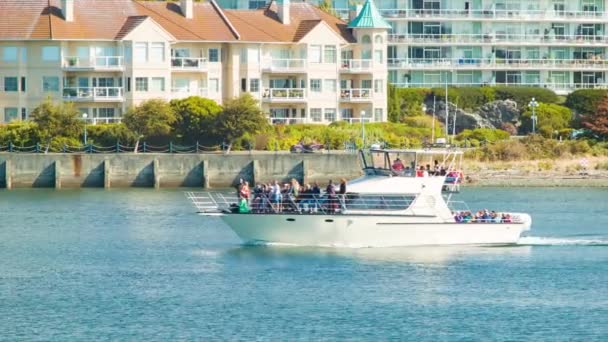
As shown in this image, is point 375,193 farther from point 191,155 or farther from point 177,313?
point 191,155

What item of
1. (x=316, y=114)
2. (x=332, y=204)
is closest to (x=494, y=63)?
(x=316, y=114)

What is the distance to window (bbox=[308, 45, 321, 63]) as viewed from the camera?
13388cm

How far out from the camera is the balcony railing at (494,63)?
506 ft

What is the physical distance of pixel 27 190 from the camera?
109562 mm

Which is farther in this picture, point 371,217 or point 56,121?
point 56,121

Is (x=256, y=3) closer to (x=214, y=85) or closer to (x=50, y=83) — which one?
(x=214, y=85)

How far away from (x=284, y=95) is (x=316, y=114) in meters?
3.24

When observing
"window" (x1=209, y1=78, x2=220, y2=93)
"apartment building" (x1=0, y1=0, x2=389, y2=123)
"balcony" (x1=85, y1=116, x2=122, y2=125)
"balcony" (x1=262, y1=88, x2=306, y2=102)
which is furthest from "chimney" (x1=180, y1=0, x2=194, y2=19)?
"balcony" (x1=85, y1=116, x2=122, y2=125)

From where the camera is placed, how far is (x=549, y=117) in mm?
140375

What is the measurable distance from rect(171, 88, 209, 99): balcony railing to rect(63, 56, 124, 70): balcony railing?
476cm

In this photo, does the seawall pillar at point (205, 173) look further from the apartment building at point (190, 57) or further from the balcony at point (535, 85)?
the balcony at point (535, 85)

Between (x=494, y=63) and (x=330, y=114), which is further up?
(x=494, y=63)

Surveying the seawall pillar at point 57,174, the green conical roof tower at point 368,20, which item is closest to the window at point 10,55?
the seawall pillar at point 57,174

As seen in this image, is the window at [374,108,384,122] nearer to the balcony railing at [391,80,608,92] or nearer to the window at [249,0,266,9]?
the balcony railing at [391,80,608,92]
